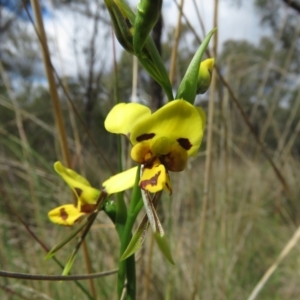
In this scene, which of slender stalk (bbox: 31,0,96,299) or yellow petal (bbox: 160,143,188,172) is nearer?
yellow petal (bbox: 160,143,188,172)

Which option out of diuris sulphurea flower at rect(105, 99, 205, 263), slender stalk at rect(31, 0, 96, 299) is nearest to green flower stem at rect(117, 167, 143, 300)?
diuris sulphurea flower at rect(105, 99, 205, 263)

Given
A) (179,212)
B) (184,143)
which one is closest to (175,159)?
(184,143)

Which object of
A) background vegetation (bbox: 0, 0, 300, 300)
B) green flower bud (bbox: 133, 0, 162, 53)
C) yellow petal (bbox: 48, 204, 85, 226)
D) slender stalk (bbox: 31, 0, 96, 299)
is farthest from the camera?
background vegetation (bbox: 0, 0, 300, 300)

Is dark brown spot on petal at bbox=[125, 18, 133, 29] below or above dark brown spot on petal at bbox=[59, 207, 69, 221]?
above

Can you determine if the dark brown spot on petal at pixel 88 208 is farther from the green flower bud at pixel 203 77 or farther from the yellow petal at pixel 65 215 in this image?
the green flower bud at pixel 203 77

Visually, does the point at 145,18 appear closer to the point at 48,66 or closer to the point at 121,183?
the point at 121,183

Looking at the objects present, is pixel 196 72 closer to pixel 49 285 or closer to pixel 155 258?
pixel 49 285

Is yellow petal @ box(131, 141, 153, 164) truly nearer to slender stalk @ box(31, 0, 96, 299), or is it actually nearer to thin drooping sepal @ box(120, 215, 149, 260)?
thin drooping sepal @ box(120, 215, 149, 260)
